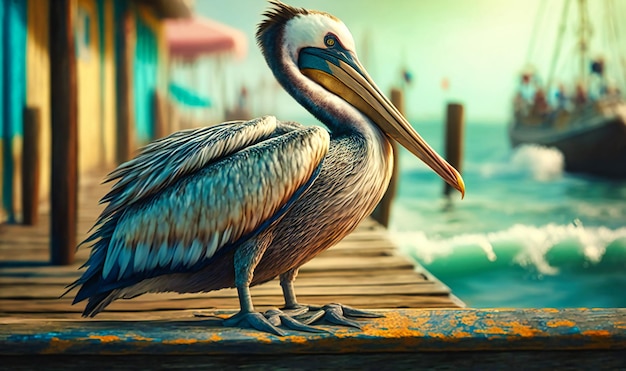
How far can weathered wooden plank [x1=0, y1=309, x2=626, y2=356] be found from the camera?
182cm

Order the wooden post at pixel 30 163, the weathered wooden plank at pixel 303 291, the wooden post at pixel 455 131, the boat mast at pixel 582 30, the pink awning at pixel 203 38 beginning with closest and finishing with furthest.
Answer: the weathered wooden plank at pixel 303 291
the wooden post at pixel 30 163
the wooden post at pixel 455 131
the pink awning at pixel 203 38
the boat mast at pixel 582 30

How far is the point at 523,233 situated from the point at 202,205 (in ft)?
60.4

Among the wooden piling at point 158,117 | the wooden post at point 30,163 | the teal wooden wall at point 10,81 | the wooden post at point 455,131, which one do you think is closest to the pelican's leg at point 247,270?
the wooden post at point 30,163

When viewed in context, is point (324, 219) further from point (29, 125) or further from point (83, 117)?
point (83, 117)

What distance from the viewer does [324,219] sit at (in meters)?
1.96

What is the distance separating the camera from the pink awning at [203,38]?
20.2 m

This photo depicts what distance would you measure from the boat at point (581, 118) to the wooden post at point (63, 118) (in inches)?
762

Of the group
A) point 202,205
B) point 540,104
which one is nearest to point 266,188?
point 202,205

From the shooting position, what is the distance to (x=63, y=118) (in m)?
3.87

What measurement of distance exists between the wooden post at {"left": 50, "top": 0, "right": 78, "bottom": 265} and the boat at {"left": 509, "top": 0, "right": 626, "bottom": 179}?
19345mm

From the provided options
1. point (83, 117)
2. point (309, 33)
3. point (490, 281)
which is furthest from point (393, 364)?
point (490, 281)

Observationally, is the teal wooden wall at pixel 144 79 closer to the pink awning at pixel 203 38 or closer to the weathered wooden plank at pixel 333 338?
the pink awning at pixel 203 38

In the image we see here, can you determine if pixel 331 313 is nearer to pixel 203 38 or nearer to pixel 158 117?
pixel 158 117

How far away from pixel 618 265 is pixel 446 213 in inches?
243
